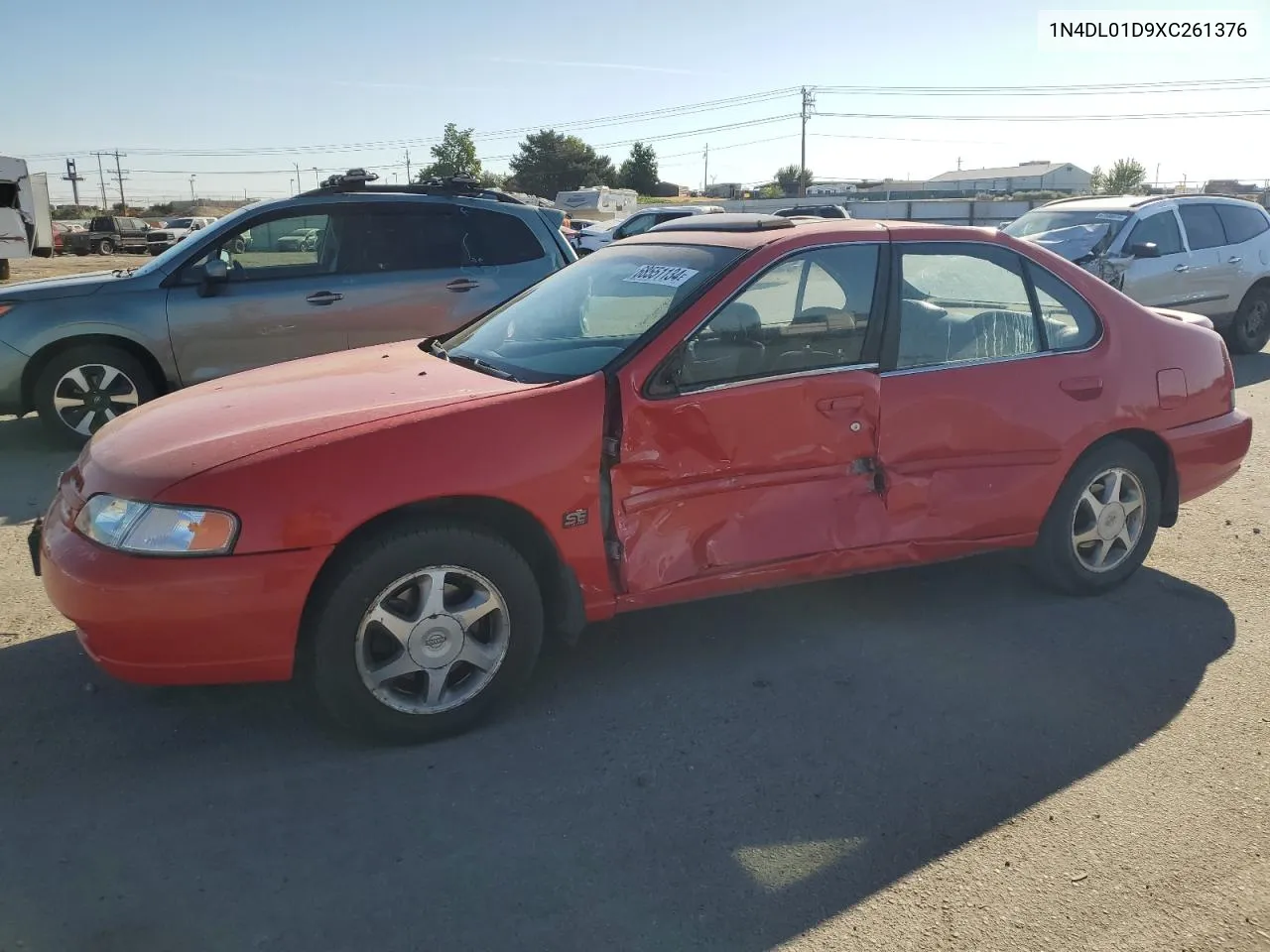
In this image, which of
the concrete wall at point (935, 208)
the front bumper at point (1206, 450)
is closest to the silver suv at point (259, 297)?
the front bumper at point (1206, 450)

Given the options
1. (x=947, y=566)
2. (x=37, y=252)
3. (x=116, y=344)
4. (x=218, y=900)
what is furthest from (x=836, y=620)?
(x=37, y=252)

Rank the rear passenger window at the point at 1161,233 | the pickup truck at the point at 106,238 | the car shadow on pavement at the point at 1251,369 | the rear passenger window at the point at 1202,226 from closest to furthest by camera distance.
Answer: the car shadow on pavement at the point at 1251,369 → the rear passenger window at the point at 1161,233 → the rear passenger window at the point at 1202,226 → the pickup truck at the point at 106,238

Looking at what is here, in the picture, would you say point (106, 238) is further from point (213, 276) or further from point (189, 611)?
point (189, 611)

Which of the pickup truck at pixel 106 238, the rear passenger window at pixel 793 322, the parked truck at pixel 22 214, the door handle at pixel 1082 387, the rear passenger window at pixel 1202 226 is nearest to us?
the rear passenger window at pixel 793 322

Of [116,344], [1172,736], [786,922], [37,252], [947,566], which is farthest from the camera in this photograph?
[37,252]

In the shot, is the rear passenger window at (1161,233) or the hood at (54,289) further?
the rear passenger window at (1161,233)

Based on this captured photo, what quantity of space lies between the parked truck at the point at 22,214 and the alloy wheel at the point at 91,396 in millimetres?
21995

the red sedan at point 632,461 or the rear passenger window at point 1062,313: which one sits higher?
the rear passenger window at point 1062,313

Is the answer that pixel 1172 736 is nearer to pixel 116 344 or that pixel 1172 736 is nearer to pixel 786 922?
pixel 786 922

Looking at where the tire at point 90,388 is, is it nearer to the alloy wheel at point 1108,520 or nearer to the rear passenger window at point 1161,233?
the alloy wheel at point 1108,520

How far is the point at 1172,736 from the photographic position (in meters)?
3.47

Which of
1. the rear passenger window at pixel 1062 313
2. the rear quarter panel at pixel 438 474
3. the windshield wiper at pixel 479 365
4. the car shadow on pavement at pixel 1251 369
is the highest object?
the rear passenger window at pixel 1062 313

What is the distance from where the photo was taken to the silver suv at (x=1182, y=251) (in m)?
10.8

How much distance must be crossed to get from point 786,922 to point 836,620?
1954mm
